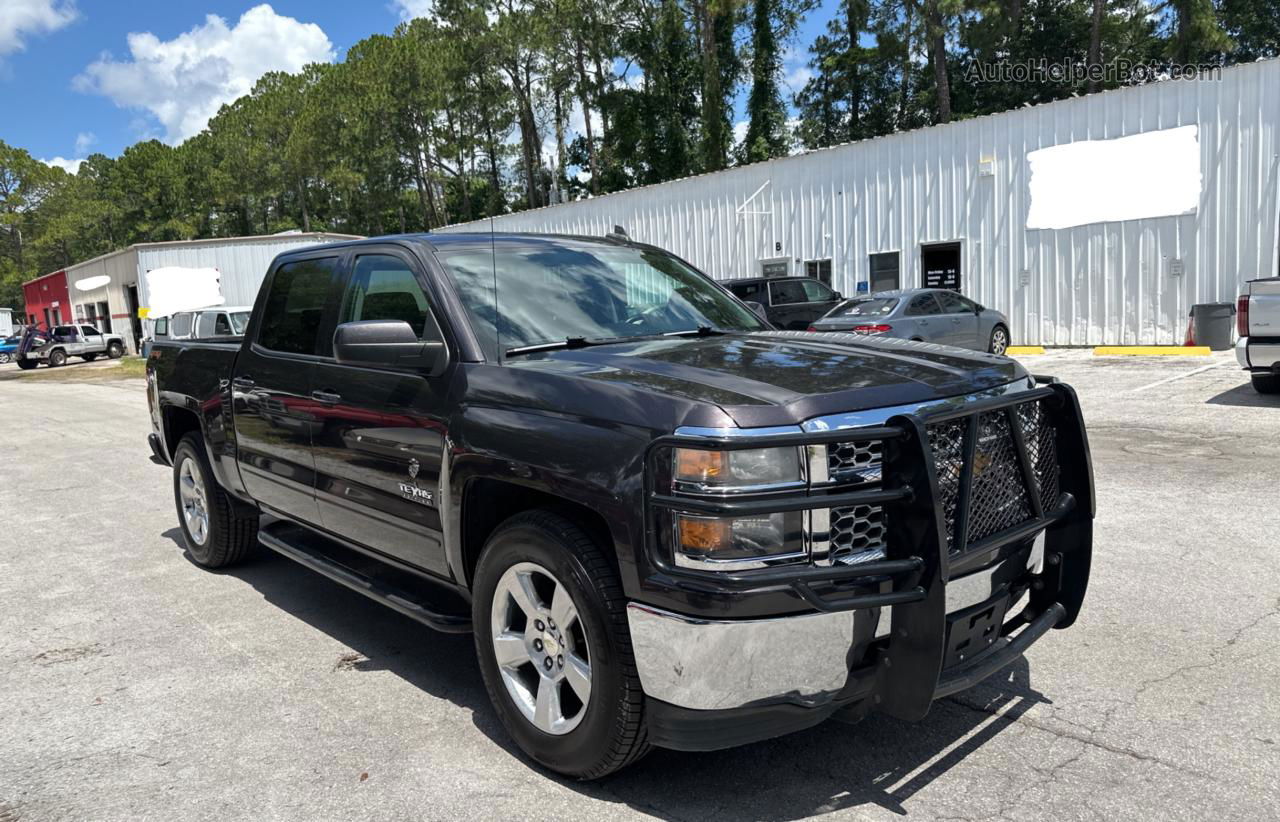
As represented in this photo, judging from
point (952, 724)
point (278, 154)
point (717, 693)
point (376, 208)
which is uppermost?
point (278, 154)

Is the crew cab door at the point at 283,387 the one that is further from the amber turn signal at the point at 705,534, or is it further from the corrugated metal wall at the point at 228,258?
the corrugated metal wall at the point at 228,258

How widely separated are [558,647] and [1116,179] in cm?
1852

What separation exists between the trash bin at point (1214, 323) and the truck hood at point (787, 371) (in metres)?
15.8

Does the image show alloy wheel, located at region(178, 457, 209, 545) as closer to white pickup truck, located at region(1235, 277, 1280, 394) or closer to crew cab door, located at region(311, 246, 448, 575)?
crew cab door, located at region(311, 246, 448, 575)

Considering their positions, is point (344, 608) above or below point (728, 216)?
below

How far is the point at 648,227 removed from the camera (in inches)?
1089

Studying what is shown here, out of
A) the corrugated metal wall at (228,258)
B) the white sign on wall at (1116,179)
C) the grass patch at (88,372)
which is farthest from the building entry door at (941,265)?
the corrugated metal wall at (228,258)

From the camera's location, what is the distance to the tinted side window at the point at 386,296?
12.5ft

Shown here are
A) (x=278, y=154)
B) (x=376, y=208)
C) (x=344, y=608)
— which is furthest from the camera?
(x=278, y=154)

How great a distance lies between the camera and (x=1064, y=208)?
18609 millimetres

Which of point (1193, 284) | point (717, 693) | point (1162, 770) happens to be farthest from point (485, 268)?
point (1193, 284)

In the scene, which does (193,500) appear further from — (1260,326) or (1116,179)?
(1116,179)

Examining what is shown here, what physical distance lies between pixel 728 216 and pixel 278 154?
1906 inches

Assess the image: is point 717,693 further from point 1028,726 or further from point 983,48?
point 983,48
